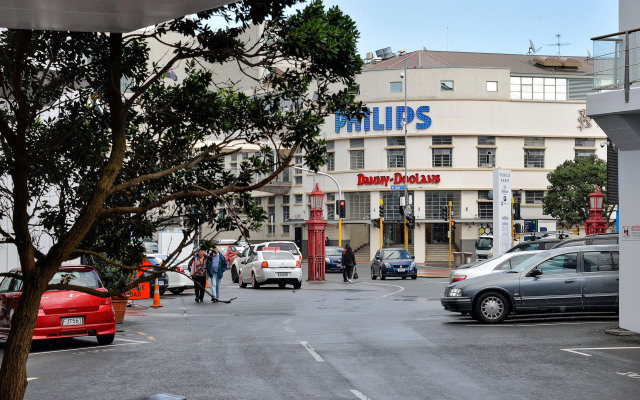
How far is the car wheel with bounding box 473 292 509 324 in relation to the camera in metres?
19.8

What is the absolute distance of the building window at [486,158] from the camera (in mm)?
72875

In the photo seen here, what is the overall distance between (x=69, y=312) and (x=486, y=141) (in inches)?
2373

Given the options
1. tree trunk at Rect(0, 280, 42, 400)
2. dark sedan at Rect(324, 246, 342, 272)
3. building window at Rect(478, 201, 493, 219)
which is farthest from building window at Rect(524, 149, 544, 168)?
tree trunk at Rect(0, 280, 42, 400)

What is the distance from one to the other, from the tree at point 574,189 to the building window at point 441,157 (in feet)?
27.2

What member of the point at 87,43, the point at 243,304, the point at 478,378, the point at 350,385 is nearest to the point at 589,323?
the point at 478,378

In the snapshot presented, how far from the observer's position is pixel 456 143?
238 feet

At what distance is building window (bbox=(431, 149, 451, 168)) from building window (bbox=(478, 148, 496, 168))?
254 centimetres

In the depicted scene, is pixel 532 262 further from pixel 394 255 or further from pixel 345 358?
pixel 394 255

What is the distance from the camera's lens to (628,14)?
17500 millimetres

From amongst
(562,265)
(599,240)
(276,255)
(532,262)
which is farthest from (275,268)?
(562,265)

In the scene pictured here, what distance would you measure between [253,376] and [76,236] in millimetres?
5941

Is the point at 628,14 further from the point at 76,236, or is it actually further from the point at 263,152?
the point at 76,236

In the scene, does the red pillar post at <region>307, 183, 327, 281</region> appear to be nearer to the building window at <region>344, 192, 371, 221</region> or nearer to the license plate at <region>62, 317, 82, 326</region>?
the license plate at <region>62, 317, 82, 326</region>

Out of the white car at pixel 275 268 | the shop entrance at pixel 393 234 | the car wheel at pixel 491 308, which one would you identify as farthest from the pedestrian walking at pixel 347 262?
the shop entrance at pixel 393 234
